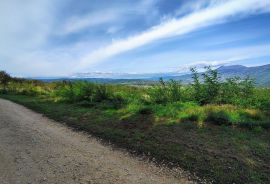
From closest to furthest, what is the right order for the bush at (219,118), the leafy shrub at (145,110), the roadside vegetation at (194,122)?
the roadside vegetation at (194,122), the bush at (219,118), the leafy shrub at (145,110)

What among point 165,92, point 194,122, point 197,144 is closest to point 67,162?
point 197,144

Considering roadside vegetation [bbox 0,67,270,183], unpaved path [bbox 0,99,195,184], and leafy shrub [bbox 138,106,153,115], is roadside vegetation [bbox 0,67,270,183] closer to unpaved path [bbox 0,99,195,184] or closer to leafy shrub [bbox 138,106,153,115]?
leafy shrub [bbox 138,106,153,115]

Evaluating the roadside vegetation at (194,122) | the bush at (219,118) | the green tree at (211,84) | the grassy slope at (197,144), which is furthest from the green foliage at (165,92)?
the bush at (219,118)

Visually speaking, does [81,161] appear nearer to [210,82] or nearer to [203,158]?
[203,158]

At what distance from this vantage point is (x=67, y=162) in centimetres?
724

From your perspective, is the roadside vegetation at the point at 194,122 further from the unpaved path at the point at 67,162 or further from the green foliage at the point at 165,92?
the unpaved path at the point at 67,162

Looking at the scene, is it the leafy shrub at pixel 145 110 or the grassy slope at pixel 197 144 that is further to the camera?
the leafy shrub at pixel 145 110

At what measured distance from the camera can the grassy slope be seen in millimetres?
6278

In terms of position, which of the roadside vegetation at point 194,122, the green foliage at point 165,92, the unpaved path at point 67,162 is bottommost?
the unpaved path at point 67,162

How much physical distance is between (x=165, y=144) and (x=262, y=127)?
333 centimetres

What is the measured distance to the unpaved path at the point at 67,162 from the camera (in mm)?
6188

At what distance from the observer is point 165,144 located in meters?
8.21

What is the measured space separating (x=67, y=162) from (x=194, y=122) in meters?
4.78

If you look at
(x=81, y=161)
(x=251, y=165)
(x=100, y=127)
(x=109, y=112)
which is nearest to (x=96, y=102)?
(x=109, y=112)
